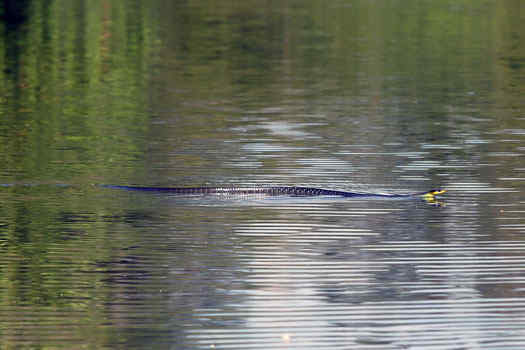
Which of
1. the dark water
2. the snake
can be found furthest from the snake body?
the dark water

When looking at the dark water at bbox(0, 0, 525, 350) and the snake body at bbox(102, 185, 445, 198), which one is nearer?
the dark water at bbox(0, 0, 525, 350)

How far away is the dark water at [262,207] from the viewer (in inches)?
462

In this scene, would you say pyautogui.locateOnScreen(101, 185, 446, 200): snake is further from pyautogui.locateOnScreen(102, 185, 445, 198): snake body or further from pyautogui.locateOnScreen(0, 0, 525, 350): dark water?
pyautogui.locateOnScreen(0, 0, 525, 350): dark water

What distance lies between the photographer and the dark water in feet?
38.5

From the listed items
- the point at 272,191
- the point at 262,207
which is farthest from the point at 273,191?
the point at 262,207

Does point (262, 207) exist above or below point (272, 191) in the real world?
below

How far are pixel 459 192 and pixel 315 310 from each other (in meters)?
6.77

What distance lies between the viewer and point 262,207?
56.6 ft

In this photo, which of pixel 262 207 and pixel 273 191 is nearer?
pixel 262 207

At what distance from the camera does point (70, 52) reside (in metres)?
44.1

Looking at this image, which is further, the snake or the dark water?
the snake

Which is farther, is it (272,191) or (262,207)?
(272,191)

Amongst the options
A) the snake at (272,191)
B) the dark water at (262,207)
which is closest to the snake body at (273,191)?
the snake at (272,191)

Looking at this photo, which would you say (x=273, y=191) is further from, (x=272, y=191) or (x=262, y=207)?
(x=262, y=207)
